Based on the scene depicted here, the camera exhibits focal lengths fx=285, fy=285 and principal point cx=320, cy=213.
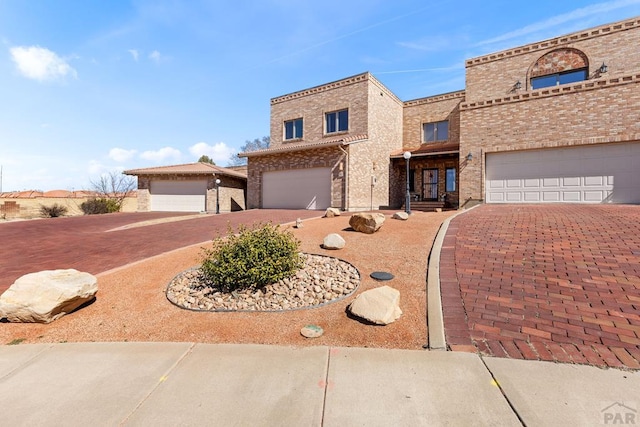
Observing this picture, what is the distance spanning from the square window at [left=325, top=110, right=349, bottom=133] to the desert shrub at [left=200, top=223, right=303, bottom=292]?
1476 centimetres

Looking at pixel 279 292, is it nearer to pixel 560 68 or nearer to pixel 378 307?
pixel 378 307

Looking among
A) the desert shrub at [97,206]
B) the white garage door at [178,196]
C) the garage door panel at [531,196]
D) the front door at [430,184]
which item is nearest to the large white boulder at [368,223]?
the garage door panel at [531,196]

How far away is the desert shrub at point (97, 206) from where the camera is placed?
23.0 metres

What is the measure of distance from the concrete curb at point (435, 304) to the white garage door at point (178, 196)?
19.3 meters

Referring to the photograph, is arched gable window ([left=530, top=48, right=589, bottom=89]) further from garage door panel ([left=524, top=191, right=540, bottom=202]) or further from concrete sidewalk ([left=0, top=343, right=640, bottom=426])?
concrete sidewalk ([left=0, top=343, right=640, bottom=426])

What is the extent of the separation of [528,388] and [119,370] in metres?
4.16

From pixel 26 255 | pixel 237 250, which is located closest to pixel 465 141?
pixel 237 250

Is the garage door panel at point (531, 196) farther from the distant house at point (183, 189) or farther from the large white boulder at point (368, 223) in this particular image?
the distant house at point (183, 189)

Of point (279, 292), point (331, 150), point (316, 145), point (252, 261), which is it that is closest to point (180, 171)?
point (316, 145)

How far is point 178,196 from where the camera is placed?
22219mm

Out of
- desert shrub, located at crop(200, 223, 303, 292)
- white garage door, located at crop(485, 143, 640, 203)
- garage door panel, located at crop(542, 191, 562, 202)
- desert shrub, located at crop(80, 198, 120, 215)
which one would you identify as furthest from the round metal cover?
desert shrub, located at crop(80, 198, 120, 215)

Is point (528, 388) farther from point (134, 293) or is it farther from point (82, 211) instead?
point (82, 211)

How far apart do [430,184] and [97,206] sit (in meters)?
26.0

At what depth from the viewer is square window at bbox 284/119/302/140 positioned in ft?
68.6
